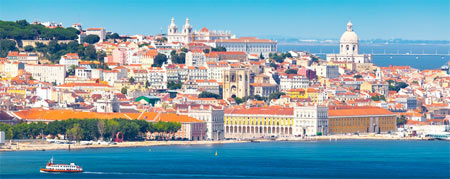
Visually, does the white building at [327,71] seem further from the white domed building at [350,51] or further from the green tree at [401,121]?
the green tree at [401,121]

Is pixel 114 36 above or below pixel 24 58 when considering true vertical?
above

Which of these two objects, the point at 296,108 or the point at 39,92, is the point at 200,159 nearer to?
the point at 296,108

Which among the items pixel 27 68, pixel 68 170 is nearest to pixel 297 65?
pixel 27 68

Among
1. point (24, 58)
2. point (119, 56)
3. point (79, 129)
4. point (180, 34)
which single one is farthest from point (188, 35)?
point (79, 129)

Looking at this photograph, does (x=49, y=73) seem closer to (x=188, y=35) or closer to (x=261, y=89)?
(x=261, y=89)

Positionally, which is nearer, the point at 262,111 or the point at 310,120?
the point at 310,120

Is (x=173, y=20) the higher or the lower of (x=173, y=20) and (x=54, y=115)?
the higher

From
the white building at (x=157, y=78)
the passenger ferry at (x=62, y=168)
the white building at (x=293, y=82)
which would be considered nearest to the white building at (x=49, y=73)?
the white building at (x=157, y=78)
